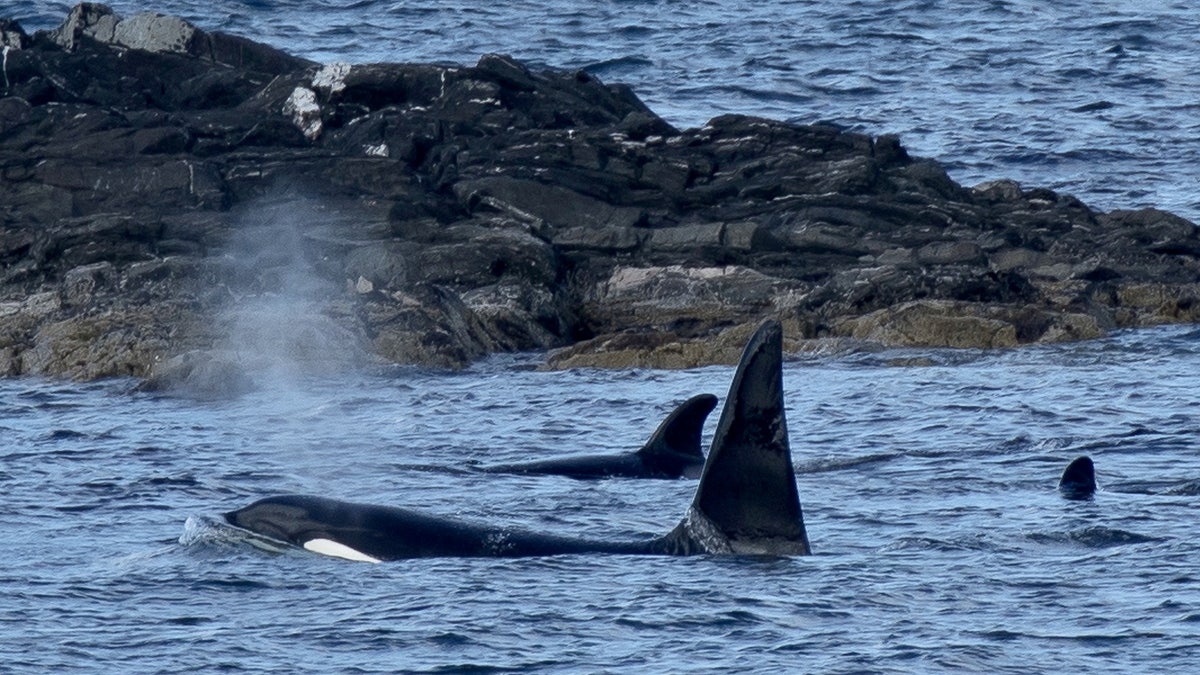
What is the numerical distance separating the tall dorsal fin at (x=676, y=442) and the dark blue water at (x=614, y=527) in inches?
24.6

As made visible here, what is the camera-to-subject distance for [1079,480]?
14.3 metres

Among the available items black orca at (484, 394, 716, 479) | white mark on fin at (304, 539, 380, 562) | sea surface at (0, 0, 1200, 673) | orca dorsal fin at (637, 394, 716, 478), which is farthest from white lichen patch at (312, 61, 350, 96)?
white mark on fin at (304, 539, 380, 562)

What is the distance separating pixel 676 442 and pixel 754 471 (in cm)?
529

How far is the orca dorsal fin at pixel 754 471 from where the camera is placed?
1073cm

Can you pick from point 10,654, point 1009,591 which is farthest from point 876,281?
point 10,654

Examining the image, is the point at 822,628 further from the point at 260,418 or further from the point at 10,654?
the point at 260,418

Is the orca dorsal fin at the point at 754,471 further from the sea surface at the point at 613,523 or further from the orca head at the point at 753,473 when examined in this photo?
the sea surface at the point at 613,523

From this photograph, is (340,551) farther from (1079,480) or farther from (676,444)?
(1079,480)

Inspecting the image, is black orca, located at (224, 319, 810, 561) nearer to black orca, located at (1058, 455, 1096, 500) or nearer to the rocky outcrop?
black orca, located at (1058, 455, 1096, 500)

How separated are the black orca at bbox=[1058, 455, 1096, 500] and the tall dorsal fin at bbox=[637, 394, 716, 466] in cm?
302

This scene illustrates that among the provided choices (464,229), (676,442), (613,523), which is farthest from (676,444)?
(464,229)

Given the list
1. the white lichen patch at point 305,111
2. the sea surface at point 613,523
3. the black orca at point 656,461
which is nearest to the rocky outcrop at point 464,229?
the white lichen patch at point 305,111

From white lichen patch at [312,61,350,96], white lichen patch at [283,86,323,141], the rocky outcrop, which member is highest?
white lichen patch at [312,61,350,96]

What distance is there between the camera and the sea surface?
10.3 metres
